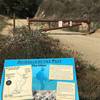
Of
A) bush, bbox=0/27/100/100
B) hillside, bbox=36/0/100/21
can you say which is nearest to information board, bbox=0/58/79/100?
bush, bbox=0/27/100/100

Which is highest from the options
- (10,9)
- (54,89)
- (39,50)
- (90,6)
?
(10,9)

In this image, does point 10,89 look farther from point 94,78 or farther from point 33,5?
point 33,5

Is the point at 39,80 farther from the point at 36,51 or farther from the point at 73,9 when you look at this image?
the point at 73,9

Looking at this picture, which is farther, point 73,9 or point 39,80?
point 73,9

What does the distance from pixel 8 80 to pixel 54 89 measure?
2.14 feet

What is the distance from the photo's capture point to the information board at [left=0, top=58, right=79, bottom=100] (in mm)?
5555

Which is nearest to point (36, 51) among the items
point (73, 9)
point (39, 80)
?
point (39, 80)

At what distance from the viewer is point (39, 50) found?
855 cm

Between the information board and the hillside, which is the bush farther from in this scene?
the hillside

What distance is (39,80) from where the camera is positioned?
572 cm

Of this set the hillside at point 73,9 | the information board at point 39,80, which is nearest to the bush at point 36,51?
the information board at point 39,80

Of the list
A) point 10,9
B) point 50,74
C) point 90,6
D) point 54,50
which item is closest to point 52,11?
point 90,6

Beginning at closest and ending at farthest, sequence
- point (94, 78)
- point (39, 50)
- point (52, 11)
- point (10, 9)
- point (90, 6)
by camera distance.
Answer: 1. point (94, 78)
2. point (39, 50)
3. point (90, 6)
4. point (52, 11)
5. point (10, 9)

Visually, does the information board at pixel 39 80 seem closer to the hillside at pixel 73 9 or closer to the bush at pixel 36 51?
the bush at pixel 36 51
